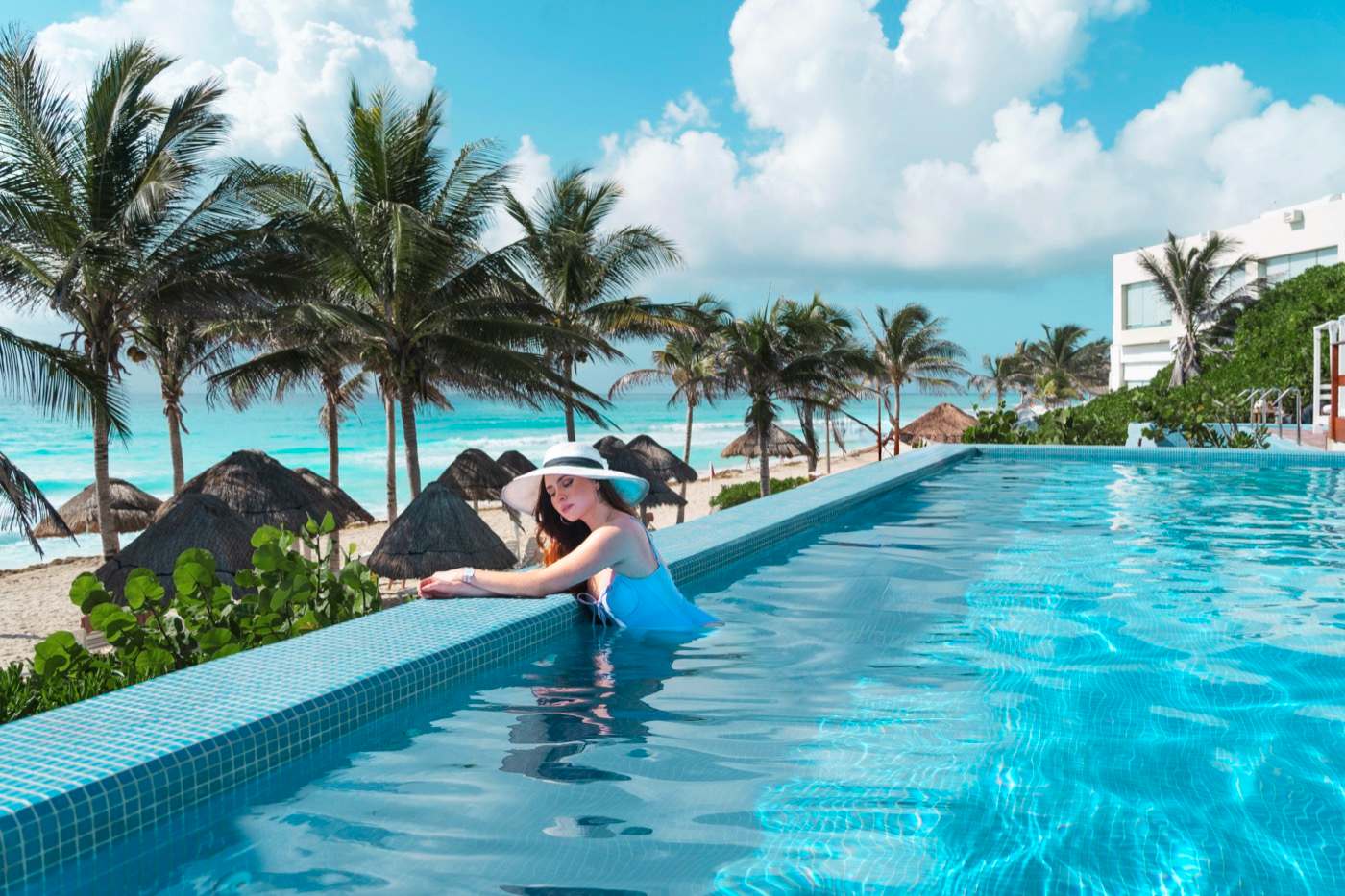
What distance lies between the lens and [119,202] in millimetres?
13672

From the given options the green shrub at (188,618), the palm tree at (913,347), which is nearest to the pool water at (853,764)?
the green shrub at (188,618)

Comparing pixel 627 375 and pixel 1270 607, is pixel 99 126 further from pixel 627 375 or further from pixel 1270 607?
pixel 627 375

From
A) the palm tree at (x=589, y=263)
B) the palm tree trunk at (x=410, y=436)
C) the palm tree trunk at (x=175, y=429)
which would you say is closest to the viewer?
the palm tree trunk at (x=410, y=436)

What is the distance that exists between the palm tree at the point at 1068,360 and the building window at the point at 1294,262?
61.4ft

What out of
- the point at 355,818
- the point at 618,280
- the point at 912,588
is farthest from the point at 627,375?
the point at 355,818

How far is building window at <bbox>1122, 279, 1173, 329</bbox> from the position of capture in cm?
3456

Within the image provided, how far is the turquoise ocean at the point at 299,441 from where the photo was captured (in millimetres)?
Result: 44500

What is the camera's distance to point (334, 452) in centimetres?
2222

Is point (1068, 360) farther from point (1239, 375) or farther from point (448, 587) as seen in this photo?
point (448, 587)

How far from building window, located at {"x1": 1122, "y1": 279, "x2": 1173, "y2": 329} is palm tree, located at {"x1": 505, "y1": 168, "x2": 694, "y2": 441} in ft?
64.7

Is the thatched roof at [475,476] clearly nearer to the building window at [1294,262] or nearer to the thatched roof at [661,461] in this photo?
the thatched roof at [661,461]

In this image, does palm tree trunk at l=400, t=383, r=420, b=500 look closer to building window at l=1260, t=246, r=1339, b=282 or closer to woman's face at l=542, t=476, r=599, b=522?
woman's face at l=542, t=476, r=599, b=522

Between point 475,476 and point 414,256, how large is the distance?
5557 millimetres

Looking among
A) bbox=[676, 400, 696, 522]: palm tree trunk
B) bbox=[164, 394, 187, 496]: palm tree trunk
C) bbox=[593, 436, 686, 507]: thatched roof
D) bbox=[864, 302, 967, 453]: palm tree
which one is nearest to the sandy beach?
bbox=[676, 400, 696, 522]: palm tree trunk
